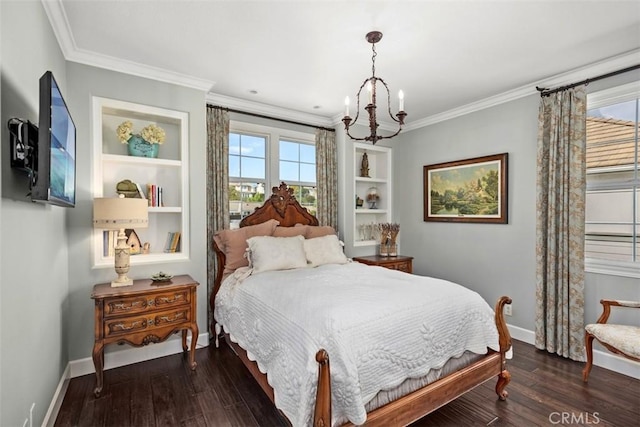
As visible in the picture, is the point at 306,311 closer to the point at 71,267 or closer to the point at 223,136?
the point at 71,267

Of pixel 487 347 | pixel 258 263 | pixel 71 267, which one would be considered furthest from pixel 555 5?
pixel 71 267

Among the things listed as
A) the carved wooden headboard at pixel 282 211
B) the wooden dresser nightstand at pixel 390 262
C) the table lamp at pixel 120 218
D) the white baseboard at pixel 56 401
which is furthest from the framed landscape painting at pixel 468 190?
the white baseboard at pixel 56 401

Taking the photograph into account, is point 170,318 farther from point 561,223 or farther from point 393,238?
point 561,223

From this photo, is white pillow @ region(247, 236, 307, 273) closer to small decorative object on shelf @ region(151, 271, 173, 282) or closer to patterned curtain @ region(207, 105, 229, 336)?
patterned curtain @ region(207, 105, 229, 336)

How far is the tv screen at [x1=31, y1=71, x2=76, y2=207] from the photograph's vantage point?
145 centimetres

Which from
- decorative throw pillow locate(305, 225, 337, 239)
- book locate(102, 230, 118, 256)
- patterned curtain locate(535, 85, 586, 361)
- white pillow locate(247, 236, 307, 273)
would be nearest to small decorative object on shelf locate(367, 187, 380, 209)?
decorative throw pillow locate(305, 225, 337, 239)

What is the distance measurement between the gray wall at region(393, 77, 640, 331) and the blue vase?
3.55 meters

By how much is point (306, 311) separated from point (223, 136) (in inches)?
97.3

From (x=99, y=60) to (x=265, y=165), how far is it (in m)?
1.97

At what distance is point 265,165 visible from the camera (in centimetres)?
415

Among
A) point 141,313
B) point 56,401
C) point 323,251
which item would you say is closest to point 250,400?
point 141,313

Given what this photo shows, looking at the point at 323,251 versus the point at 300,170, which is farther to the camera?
the point at 300,170

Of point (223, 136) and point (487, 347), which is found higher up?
point (223, 136)

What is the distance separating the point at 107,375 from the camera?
106 inches
